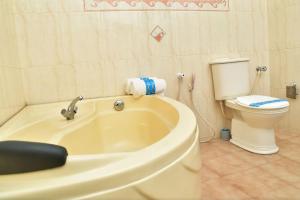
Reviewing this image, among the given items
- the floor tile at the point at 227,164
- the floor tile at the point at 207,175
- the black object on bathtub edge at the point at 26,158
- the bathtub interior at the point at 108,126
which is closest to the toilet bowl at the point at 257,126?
the floor tile at the point at 227,164

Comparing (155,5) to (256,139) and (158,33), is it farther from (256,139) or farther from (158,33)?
(256,139)

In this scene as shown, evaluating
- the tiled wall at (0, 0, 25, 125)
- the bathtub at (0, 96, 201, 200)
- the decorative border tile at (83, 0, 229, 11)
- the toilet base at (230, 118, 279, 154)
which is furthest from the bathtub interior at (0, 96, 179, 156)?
the toilet base at (230, 118, 279, 154)

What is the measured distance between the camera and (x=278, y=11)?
7.61 ft

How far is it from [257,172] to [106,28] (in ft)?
5.13

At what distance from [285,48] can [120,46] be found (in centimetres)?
160

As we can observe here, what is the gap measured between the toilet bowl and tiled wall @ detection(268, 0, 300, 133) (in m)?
0.58

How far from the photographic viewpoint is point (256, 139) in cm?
196

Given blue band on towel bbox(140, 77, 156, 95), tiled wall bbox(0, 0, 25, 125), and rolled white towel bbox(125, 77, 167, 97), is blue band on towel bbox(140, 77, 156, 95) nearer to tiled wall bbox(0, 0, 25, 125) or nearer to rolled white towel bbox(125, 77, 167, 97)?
rolled white towel bbox(125, 77, 167, 97)

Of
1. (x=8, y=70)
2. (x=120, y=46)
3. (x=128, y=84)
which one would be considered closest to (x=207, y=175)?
(x=128, y=84)

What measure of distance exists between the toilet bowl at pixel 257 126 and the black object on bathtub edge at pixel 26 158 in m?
1.67

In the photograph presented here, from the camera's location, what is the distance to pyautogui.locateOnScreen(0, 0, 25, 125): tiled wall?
1.29 metres

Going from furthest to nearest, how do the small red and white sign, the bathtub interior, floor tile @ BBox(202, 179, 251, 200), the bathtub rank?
the small red and white sign, floor tile @ BBox(202, 179, 251, 200), the bathtub interior, the bathtub

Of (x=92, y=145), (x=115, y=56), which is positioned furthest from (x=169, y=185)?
(x=115, y=56)

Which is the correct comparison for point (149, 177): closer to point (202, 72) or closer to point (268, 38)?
point (202, 72)
